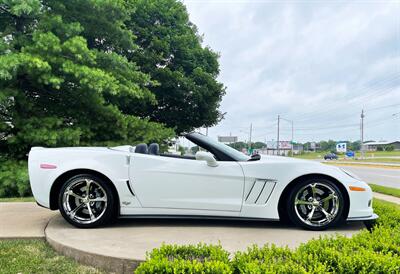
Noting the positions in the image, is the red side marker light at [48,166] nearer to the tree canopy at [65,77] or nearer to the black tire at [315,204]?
the black tire at [315,204]

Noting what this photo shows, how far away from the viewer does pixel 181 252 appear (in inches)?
101

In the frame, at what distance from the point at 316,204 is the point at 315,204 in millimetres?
11

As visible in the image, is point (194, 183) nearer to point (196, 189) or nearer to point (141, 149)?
point (196, 189)

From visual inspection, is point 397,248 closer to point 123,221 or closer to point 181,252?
point 181,252

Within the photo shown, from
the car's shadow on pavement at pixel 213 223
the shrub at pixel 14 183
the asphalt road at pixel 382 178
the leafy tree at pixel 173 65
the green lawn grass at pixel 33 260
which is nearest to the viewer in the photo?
A: the green lawn grass at pixel 33 260

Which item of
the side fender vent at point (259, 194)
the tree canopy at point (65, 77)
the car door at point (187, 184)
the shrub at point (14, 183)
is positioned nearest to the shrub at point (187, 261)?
the car door at point (187, 184)

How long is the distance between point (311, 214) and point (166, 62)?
56.5ft

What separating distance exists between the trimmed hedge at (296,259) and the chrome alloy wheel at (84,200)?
1.64 m

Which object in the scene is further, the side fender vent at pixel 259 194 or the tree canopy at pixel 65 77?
the tree canopy at pixel 65 77

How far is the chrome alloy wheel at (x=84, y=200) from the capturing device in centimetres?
388

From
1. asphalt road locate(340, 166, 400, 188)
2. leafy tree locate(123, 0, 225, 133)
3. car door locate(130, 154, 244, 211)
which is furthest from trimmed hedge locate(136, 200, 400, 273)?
leafy tree locate(123, 0, 225, 133)

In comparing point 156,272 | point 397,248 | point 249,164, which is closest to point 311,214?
point 249,164

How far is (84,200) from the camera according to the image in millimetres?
3891

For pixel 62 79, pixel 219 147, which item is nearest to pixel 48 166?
pixel 219 147
